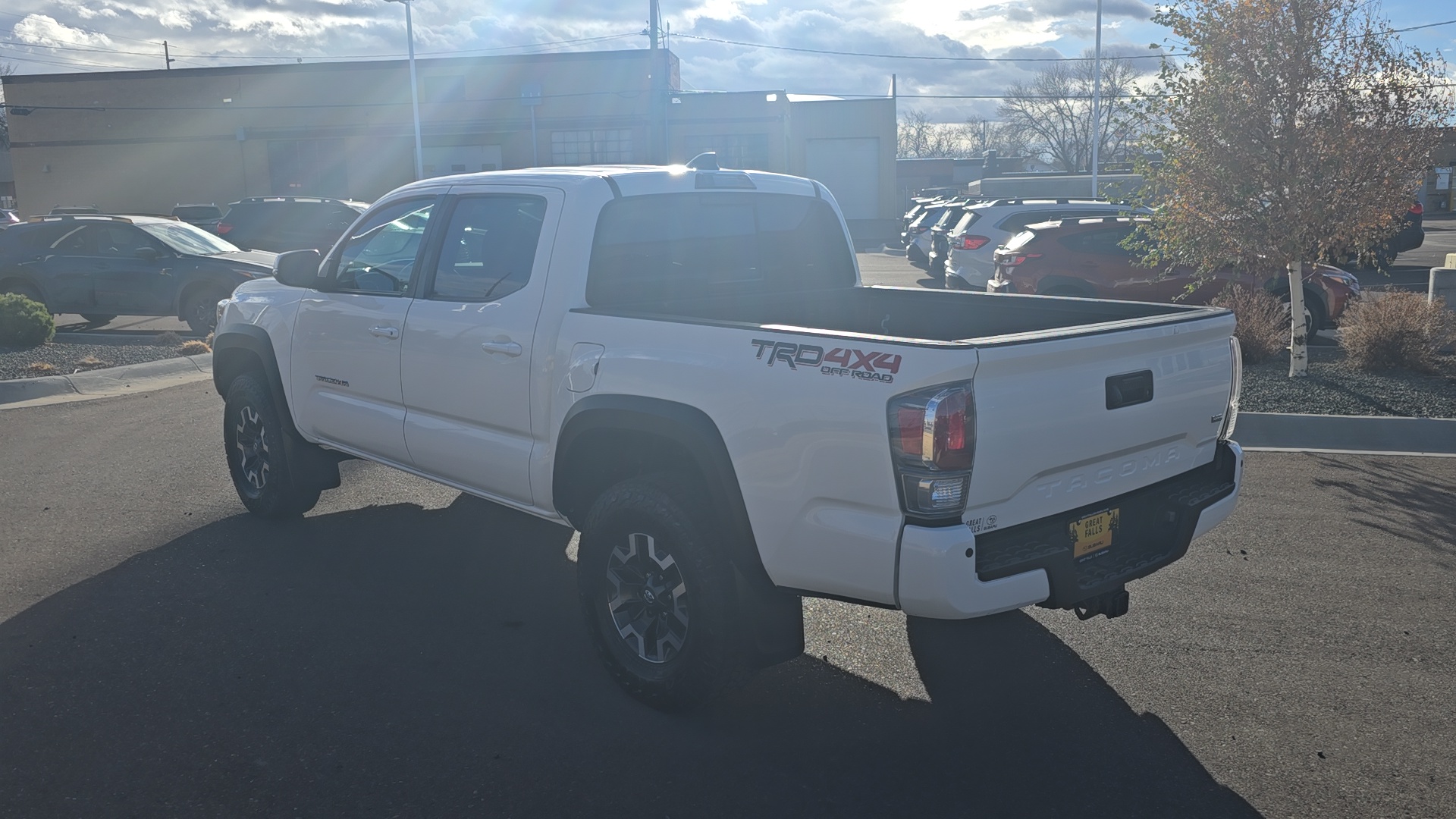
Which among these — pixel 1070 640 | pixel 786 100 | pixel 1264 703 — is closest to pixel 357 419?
pixel 1070 640

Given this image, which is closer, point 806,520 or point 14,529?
point 806,520

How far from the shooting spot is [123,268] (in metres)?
15.8

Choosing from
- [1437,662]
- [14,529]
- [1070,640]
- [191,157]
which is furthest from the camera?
Answer: [191,157]

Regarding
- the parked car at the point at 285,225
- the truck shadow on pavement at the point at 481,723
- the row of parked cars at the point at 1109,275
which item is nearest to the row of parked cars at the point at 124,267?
the parked car at the point at 285,225

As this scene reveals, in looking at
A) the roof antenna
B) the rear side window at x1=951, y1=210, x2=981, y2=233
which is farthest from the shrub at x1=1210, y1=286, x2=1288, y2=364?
the roof antenna

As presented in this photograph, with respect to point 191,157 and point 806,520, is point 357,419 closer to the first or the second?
point 806,520

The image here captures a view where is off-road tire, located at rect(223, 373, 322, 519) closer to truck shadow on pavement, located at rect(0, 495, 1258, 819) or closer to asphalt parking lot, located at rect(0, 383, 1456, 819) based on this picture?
asphalt parking lot, located at rect(0, 383, 1456, 819)

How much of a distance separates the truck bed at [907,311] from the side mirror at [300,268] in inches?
92.1

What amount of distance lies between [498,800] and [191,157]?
5762cm

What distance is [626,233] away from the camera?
487 cm

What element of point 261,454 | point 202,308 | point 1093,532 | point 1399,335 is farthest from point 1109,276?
point 202,308

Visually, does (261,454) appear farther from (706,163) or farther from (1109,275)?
(1109,275)

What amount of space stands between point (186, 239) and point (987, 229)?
1209 centimetres

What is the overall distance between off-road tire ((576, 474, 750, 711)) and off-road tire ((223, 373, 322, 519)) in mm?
2776
